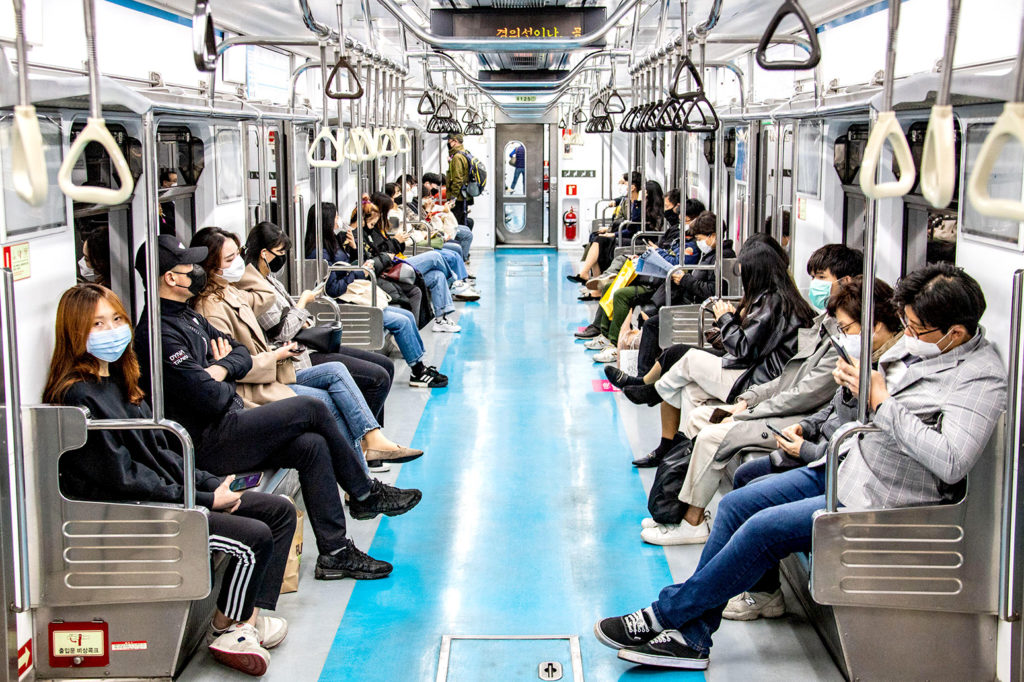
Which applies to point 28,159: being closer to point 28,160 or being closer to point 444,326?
point 28,160

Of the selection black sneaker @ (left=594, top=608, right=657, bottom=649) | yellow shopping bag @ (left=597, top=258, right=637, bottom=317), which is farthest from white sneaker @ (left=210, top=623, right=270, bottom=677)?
yellow shopping bag @ (left=597, top=258, right=637, bottom=317)

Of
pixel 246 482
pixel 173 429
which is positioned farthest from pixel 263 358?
pixel 173 429

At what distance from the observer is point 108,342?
375 cm

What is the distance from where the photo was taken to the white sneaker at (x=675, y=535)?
5.31 m

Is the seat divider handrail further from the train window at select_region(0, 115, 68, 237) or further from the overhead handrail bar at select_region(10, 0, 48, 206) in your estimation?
the overhead handrail bar at select_region(10, 0, 48, 206)

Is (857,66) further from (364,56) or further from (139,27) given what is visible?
(139,27)

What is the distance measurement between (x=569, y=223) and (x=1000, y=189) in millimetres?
16280

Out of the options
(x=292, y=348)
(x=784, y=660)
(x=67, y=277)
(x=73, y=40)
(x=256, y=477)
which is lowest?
(x=784, y=660)

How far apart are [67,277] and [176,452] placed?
2.54 ft

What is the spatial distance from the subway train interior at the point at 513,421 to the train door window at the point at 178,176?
0.03m

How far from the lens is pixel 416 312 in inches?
389

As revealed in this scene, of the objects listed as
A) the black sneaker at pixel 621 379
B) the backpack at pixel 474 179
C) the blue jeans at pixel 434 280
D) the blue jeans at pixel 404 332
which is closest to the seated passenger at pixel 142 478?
the black sneaker at pixel 621 379

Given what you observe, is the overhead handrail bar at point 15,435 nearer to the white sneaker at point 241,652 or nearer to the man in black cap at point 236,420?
the white sneaker at point 241,652

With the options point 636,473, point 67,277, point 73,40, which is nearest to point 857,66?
point 636,473
